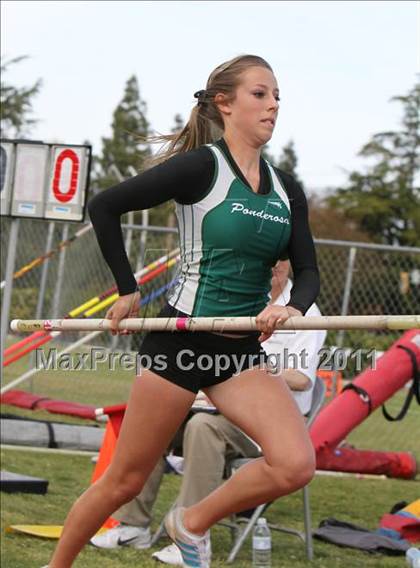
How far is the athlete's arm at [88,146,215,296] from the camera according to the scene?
3.77 meters

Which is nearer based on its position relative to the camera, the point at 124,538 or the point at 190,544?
the point at 190,544

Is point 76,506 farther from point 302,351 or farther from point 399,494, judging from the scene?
point 399,494

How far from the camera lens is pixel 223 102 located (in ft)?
13.2

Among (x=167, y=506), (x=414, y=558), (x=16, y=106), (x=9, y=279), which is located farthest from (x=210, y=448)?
(x=16, y=106)

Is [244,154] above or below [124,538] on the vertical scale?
above

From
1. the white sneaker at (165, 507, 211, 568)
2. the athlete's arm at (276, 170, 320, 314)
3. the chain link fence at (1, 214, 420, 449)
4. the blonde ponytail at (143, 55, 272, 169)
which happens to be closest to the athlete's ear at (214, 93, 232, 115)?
the blonde ponytail at (143, 55, 272, 169)

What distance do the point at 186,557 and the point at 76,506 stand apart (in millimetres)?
441

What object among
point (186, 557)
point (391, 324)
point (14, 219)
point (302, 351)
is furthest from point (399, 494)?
point (391, 324)

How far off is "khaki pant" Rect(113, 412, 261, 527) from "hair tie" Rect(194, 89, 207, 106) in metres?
2.15

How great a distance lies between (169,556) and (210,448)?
58 cm

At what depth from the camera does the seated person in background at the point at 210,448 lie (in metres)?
5.59

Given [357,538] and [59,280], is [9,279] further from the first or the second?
[59,280]

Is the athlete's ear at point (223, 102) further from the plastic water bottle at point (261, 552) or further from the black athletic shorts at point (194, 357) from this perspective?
the plastic water bottle at point (261, 552)

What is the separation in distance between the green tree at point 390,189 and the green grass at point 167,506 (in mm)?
38822
